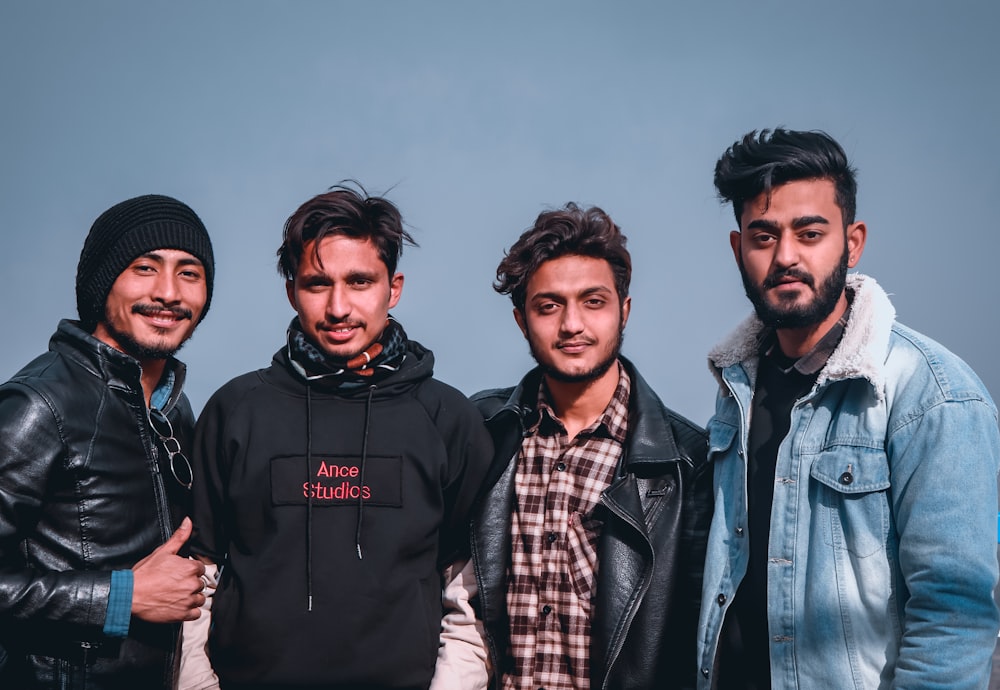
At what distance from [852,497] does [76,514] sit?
108 inches

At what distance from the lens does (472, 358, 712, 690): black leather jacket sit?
3.41 metres

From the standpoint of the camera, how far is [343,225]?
366 centimetres

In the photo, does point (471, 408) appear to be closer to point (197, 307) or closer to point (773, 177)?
point (197, 307)

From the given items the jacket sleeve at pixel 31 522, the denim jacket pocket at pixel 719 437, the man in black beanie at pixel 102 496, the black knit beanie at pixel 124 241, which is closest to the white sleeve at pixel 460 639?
the man in black beanie at pixel 102 496

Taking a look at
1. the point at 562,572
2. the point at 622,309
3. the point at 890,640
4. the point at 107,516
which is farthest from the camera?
the point at 622,309

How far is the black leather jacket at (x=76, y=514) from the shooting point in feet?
10.0

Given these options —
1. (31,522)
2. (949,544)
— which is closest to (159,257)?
(31,522)

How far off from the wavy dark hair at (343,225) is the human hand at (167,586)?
1231 millimetres

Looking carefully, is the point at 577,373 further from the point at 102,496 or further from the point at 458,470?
the point at 102,496

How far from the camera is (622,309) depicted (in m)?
4.01

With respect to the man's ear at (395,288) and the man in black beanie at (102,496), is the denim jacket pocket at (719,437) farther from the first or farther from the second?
the man in black beanie at (102,496)

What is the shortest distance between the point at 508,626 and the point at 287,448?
3.72 ft

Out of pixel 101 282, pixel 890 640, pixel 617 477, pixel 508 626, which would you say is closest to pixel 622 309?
pixel 617 477

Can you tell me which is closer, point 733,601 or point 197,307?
point 733,601
